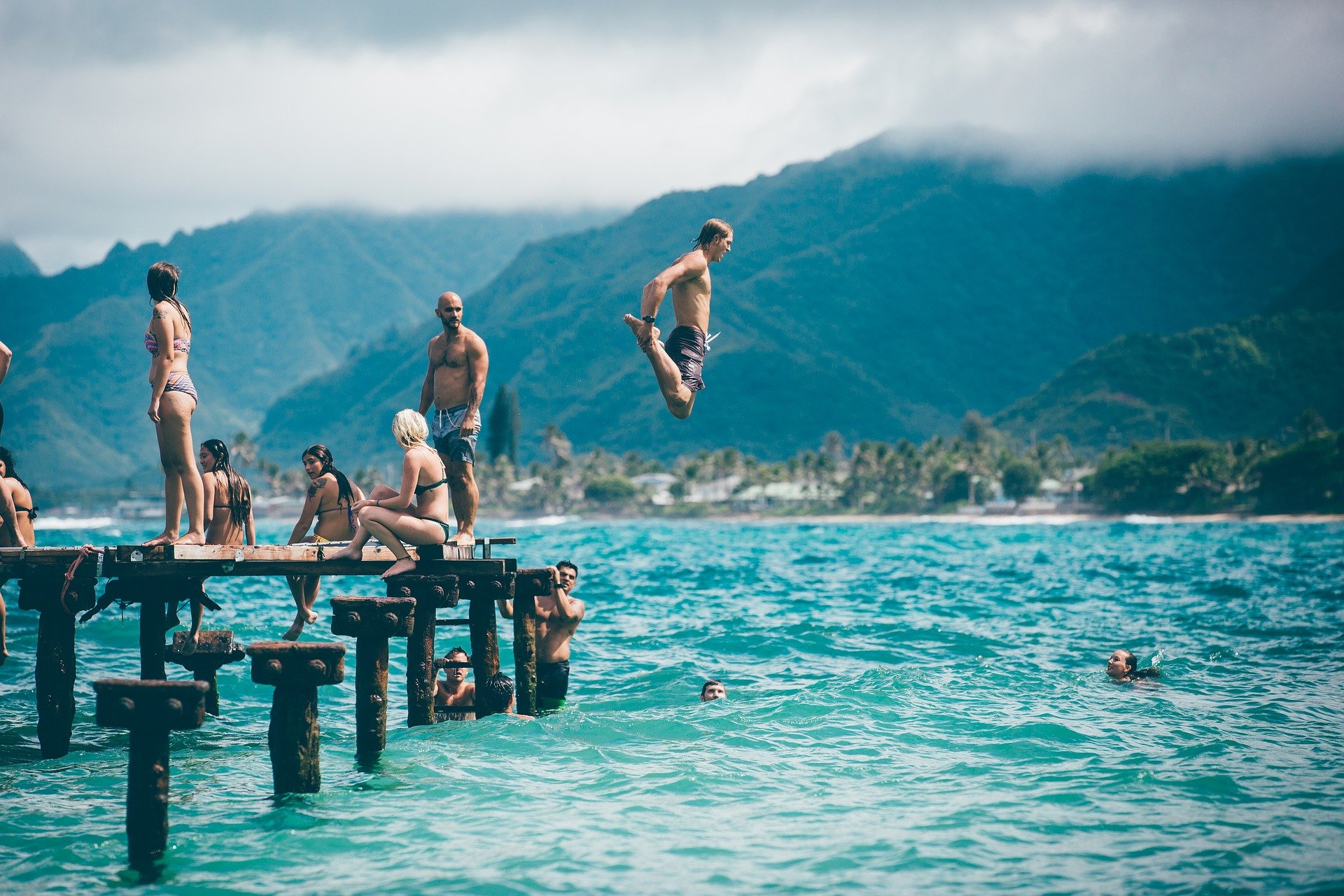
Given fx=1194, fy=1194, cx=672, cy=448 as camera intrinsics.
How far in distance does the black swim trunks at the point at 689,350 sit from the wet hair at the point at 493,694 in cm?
750

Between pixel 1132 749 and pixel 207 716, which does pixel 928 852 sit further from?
pixel 207 716

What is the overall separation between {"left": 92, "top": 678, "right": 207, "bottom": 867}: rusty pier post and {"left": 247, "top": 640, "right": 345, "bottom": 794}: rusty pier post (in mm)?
1109

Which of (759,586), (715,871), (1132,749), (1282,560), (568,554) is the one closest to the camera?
(715,871)

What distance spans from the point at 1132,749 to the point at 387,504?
1081 centimetres

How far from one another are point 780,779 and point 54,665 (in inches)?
396

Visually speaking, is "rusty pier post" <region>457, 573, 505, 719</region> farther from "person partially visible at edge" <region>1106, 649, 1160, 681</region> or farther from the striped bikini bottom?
"person partially visible at edge" <region>1106, 649, 1160, 681</region>

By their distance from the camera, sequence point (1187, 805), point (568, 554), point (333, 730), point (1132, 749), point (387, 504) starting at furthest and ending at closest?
1. point (568, 554)
2. point (333, 730)
3. point (1132, 749)
4. point (387, 504)
5. point (1187, 805)

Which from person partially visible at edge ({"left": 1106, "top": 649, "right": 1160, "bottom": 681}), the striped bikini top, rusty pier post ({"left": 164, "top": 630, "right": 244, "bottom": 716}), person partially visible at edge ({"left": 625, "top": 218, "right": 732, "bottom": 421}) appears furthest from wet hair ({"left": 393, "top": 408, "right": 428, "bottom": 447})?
person partially visible at edge ({"left": 1106, "top": 649, "right": 1160, "bottom": 681})

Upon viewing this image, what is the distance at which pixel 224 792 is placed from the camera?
1473 centimetres

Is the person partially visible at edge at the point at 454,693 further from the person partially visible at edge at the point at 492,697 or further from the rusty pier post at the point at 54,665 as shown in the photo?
the rusty pier post at the point at 54,665

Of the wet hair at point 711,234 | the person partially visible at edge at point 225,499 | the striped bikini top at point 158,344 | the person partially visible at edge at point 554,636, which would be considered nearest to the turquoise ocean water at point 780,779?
the person partially visible at edge at point 554,636

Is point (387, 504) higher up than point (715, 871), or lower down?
higher up

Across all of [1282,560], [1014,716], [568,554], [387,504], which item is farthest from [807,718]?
[568,554]

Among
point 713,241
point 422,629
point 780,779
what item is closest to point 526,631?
point 422,629
